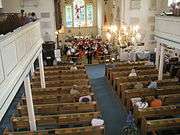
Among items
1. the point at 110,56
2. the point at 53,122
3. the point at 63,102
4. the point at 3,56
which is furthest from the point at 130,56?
the point at 3,56

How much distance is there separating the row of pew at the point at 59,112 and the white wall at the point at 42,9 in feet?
23.8

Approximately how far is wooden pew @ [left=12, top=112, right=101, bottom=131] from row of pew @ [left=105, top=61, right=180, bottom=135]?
6.05 feet

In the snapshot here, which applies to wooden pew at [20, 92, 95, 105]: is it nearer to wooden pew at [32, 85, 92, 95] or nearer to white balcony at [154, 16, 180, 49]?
wooden pew at [32, 85, 92, 95]

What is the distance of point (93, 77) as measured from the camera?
16656 mm

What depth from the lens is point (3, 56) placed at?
5.07m

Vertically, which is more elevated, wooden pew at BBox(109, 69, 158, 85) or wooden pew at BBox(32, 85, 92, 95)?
wooden pew at BBox(109, 69, 158, 85)

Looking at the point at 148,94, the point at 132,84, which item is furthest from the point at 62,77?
the point at 148,94

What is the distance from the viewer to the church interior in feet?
25.1

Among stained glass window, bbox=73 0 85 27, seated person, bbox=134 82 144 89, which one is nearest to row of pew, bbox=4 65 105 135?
seated person, bbox=134 82 144 89

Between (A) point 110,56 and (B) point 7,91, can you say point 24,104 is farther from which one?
(A) point 110,56

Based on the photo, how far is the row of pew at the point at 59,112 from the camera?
26.6 feet

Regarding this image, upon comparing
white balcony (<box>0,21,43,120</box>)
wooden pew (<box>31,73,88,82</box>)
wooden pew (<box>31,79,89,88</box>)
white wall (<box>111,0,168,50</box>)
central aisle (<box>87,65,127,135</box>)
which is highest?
white wall (<box>111,0,168,50</box>)

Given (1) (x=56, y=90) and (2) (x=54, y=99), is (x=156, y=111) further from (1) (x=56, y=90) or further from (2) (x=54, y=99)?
(1) (x=56, y=90)

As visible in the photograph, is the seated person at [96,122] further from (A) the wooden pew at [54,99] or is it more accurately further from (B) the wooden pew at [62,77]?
(B) the wooden pew at [62,77]
